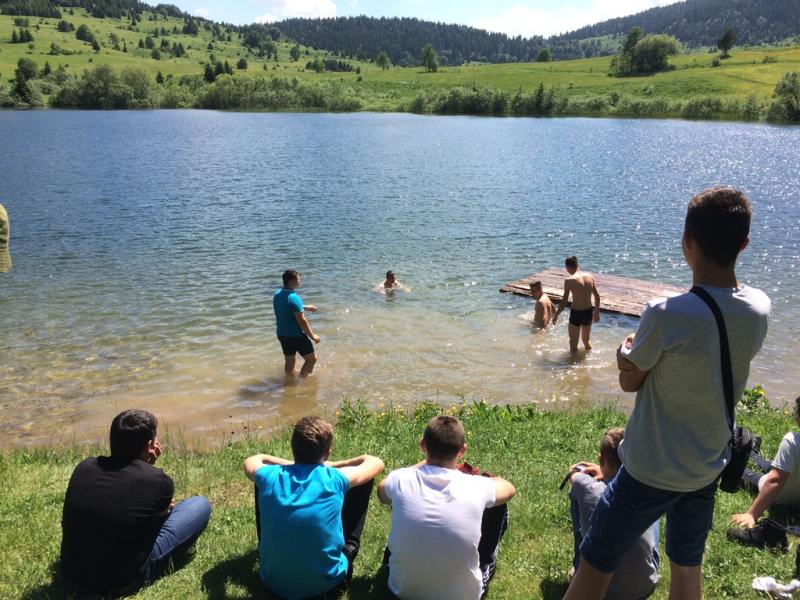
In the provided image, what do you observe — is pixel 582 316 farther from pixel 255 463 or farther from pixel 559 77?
pixel 559 77

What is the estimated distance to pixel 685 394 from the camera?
11.6ft

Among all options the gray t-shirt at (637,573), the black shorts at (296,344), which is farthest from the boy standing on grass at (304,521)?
the black shorts at (296,344)

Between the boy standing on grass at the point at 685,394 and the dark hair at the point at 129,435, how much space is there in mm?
3667

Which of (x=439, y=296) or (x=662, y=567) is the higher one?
(x=662, y=567)

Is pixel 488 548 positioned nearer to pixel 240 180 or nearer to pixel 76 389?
pixel 76 389

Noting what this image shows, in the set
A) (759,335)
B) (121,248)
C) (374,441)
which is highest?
(759,335)

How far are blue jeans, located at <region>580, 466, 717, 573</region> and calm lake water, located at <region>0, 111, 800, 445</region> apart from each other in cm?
822

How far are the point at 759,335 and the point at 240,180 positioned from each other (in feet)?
137

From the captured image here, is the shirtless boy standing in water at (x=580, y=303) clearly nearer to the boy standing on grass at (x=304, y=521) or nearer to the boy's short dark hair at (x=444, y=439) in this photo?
the boy's short dark hair at (x=444, y=439)

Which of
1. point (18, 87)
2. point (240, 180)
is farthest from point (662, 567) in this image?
point (18, 87)

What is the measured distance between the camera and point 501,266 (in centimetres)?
2292

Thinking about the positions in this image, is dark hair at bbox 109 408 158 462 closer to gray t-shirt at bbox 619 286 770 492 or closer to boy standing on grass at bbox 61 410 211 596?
boy standing on grass at bbox 61 410 211 596

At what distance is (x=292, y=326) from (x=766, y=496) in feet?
29.8

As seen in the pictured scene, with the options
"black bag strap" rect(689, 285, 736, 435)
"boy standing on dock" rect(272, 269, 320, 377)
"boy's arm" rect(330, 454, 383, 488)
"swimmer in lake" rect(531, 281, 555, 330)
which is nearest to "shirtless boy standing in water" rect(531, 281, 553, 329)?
"swimmer in lake" rect(531, 281, 555, 330)
